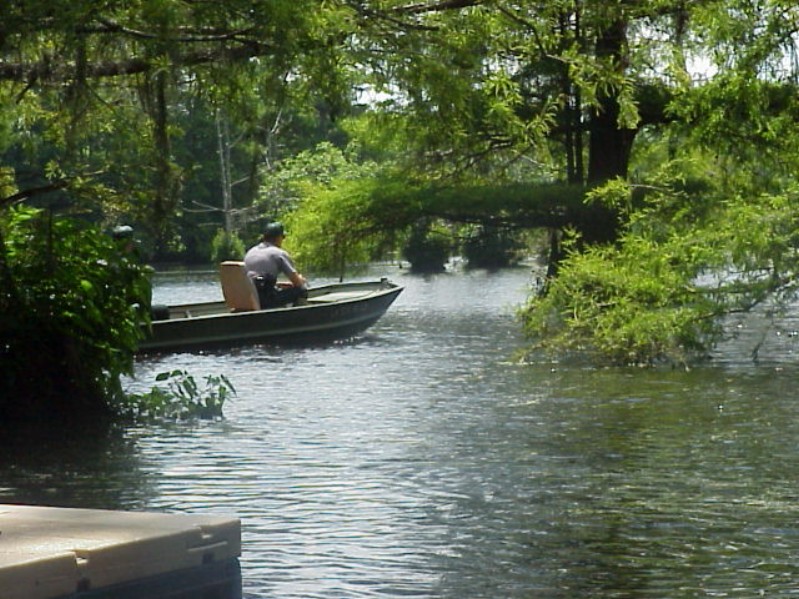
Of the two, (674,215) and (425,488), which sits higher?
(674,215)

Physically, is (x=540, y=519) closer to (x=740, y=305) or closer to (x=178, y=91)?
(x=178, y=91)

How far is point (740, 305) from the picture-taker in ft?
63.9

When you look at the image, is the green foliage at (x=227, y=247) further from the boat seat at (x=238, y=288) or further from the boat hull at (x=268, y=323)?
the boat seat at (x=238, y=288)

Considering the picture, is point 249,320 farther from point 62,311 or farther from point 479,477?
point 479,477

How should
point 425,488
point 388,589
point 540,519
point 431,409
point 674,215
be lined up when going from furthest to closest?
point 674,215 → point 431,409 → point 425,488 → point 540,519 → point 388,589

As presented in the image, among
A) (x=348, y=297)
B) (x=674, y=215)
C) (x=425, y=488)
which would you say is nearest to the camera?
(x=425, y=488)

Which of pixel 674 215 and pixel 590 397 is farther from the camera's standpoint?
pixel 674 215

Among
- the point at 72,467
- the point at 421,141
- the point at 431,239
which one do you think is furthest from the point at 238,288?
the point at 72,467

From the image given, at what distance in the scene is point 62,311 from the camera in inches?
591

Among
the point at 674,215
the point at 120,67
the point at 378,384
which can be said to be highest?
the point at 120,67

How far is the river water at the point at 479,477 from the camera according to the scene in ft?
29.8

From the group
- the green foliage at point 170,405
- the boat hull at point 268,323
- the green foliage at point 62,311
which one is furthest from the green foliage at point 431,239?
the green foliage at point 62,311

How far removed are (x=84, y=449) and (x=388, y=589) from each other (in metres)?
5.81

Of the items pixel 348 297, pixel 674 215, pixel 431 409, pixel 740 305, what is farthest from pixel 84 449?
pixel 348 297
